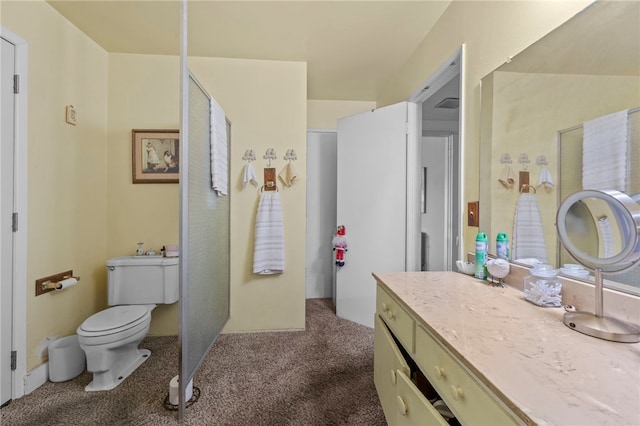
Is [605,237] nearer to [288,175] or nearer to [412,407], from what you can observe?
[412,407]

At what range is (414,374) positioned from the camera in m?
1.06

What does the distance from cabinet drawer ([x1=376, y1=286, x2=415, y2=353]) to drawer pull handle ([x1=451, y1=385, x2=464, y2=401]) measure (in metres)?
0.28

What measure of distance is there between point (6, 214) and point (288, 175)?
177 cm

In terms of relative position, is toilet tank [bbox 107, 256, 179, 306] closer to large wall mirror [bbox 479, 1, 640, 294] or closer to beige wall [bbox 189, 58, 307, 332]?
beige wall [bbox 189, 58, 307, 332]

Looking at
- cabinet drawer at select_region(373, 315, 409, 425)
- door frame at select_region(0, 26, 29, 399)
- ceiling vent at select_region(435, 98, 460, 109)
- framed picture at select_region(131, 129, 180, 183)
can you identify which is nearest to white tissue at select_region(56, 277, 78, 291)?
door frame at select_region(0, 26, 29, 399)

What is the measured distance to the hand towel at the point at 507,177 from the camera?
1286 mm

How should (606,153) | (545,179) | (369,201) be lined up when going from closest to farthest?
(606,153) < (545,179) < (369,201)

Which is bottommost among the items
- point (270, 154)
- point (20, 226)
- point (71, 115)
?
point (20, 226)

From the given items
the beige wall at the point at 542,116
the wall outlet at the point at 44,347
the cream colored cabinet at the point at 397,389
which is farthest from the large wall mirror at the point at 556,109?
the wall outlet at the point at 44,347

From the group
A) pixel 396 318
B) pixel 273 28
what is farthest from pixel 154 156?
pixel 396 318

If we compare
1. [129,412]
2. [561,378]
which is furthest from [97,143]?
[561,378]

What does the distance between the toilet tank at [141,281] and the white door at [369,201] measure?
1.49 m

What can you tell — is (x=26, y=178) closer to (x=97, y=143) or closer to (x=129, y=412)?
(x=97, y=143)

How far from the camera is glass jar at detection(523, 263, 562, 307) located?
97 centimetres
